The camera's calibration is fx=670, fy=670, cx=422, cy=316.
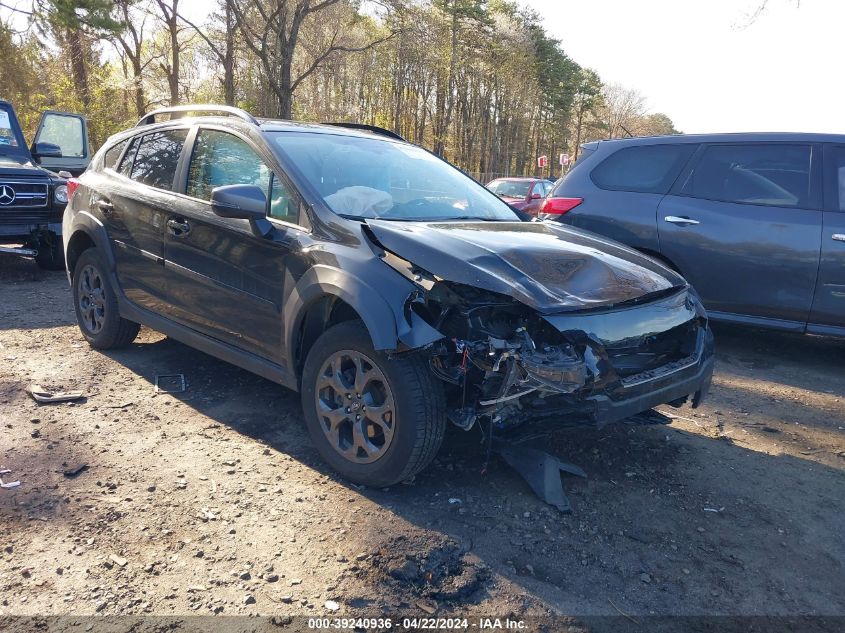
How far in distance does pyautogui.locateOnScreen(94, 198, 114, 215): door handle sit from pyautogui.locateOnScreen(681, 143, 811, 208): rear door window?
4.69 m

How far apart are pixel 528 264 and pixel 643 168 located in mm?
3597

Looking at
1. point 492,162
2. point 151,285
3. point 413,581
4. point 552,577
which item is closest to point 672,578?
point 552,577

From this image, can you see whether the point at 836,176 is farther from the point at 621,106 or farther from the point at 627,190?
the point at 621,106

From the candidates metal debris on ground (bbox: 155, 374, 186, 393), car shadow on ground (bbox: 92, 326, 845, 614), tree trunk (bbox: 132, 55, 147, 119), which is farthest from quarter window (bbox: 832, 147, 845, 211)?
tree trunk (bbox: 132, 55, 147, 119)

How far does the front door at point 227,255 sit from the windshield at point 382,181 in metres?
0.23

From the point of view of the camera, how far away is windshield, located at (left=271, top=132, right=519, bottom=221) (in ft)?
12.0

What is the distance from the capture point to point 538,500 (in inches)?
125

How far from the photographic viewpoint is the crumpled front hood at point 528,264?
9.57 feet

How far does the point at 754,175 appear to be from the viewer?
5.70m

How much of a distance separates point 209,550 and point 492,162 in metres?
44.7

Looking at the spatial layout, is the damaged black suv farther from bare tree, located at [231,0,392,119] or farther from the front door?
bare tree, located at [231,0,392,119]

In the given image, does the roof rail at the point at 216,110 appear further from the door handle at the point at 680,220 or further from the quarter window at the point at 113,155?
the door handle at the point at 680,220

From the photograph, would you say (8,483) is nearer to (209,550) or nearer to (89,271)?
(209,550)

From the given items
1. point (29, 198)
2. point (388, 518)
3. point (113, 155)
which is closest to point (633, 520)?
point (388, 518)
